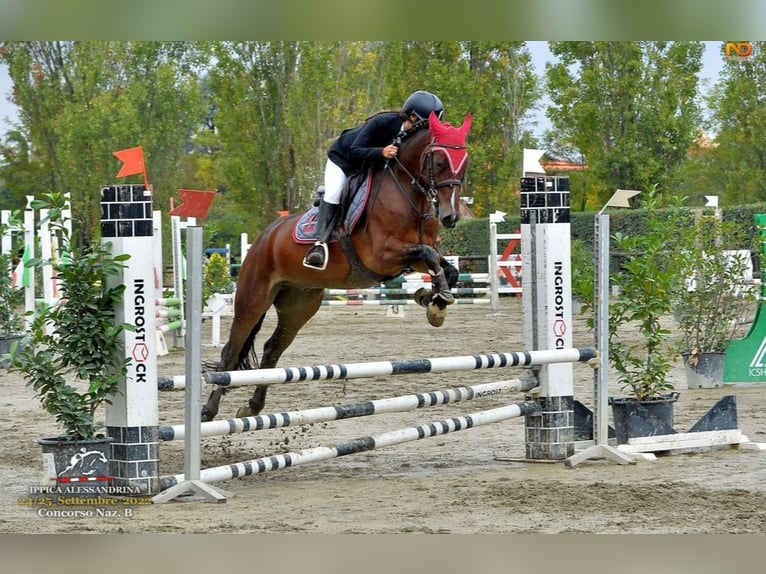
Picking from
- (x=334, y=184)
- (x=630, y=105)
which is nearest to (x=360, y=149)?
(x=334, y=184)

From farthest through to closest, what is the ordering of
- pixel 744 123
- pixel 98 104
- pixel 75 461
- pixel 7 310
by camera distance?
pixel 98 104 < pixel 744 123 < pixel 7 310 < pixel 75 461

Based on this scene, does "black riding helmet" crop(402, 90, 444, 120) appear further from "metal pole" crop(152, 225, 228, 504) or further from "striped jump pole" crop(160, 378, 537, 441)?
"metal pole" crop(152, 225, 228, 504)

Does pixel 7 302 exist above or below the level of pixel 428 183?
below

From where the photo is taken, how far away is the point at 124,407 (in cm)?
401

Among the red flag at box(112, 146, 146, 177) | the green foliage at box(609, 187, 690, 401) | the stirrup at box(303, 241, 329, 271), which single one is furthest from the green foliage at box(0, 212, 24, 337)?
the green foliage at box(609, 187, 690, 401)

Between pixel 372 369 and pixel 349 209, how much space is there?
1166 mm

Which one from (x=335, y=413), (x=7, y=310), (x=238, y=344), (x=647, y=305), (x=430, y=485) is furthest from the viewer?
(x=7, y=310)

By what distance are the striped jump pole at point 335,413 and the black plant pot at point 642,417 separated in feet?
1.53

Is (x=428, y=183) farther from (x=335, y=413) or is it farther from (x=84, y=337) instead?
(x=84, y=337)

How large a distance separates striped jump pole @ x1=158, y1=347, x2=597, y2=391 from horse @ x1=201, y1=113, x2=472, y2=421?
38 cm

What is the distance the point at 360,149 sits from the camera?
4.98 metres

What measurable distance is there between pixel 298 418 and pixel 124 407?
0.64m

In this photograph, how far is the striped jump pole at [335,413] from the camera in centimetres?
399
